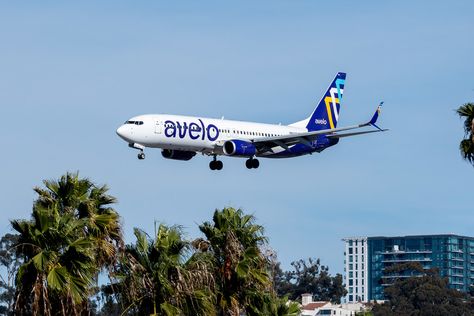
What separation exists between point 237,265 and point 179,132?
144ft

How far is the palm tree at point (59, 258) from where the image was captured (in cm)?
4316

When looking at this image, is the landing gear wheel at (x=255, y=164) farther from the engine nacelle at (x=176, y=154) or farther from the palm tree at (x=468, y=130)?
the palm tree at (x=468, y=130)

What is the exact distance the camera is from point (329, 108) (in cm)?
11844

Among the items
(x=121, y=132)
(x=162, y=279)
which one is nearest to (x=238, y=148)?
(x=121, y=132)

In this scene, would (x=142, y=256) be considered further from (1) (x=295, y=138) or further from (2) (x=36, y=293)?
(1) (x=295, y=138)

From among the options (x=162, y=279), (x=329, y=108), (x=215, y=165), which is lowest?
(x=162, y=279)

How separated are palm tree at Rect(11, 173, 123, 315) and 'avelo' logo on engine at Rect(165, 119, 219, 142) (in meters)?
48.9

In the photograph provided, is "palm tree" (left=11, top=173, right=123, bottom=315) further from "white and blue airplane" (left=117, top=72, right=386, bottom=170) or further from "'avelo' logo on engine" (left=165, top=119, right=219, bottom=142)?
"'avelo' logo on engine" (left=165, top=119, right=219, bottom=142)

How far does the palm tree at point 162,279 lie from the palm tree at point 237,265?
4333mm

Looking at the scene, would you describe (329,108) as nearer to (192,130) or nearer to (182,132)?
(192,130)

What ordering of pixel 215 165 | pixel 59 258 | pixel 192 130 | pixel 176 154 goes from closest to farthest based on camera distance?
1. pixel 59 258
2. pixel 192 130
3. pixel 176 154
4. pixel 215 165

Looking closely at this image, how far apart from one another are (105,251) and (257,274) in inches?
332

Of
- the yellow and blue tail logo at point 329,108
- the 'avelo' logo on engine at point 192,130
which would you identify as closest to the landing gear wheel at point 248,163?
the 'avelo' logo on engine at point 192,130

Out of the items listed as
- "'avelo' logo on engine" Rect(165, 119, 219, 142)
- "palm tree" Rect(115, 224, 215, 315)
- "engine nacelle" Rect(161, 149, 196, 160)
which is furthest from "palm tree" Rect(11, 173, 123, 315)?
"engine nacelle" Rect(161, 149, 196, 160)
